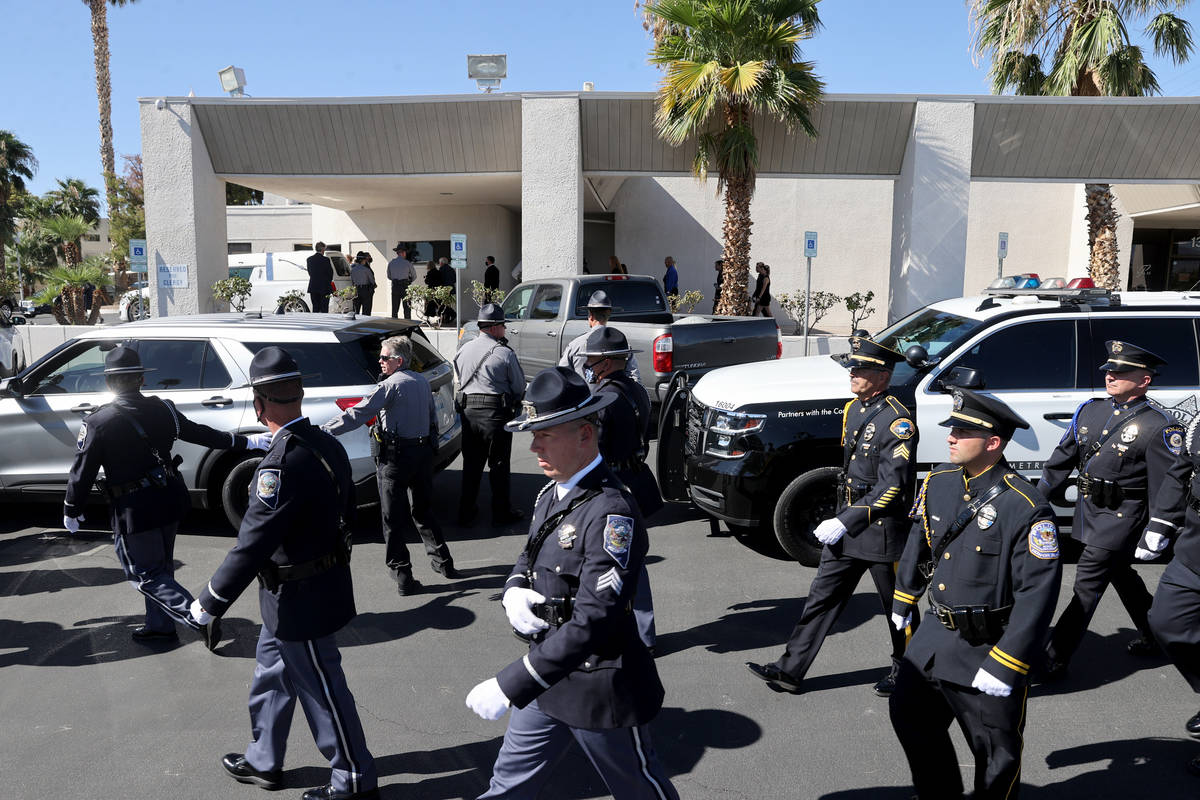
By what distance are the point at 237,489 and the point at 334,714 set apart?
147 inches

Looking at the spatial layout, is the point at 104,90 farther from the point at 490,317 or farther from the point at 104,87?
the point at 490,317

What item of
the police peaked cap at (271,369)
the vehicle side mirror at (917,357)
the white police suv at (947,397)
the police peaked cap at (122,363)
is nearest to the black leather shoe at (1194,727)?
the white police suv at (947,397)

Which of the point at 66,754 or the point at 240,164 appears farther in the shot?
the point at 240,164

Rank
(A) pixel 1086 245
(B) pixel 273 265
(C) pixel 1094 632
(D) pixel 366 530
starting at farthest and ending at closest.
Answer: (A) pixel 1086 245 → (B) pixel 273 265 → (D) pixel 366 530 → (C) pixel 1094 632

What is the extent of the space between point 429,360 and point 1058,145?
1490 cm

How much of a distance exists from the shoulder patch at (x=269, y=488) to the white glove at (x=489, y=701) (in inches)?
49.6

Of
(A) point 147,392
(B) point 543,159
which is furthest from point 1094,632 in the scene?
(B) point 543,159

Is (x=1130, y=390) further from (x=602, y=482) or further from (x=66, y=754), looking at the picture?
(x=66, y=754)

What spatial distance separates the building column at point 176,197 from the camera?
16844mm

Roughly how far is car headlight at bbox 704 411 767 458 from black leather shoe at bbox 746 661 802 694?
197cm

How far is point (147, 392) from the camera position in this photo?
22.1 feet

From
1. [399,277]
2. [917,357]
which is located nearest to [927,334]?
[917,357]

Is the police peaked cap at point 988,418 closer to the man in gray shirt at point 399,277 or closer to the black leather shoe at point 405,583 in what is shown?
the black leather shoe at point 405,583

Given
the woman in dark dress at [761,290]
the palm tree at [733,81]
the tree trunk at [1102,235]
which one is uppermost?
the palm tree at [733,81]
